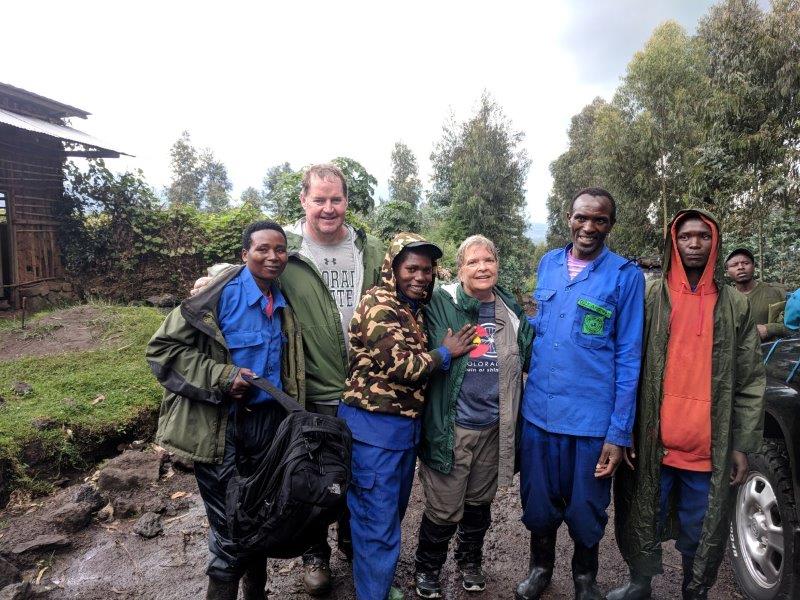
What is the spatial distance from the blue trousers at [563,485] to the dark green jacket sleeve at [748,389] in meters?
0.65

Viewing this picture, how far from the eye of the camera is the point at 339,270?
3.00 m

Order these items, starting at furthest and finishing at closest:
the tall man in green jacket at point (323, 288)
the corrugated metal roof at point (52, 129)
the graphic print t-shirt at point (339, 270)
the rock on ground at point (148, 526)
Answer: the corrugated metal roof at point (52, 129)
the rock on ground at point (148, 526)
the graphic print t-shirt at point (339, 270)
the tall man in green jacket at point (323, 288)

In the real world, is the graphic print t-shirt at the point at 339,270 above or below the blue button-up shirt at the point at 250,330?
above

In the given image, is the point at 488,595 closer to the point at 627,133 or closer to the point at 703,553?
the point at 703,553

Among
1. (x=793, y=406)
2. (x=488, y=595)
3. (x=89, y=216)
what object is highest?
(x=89, y=216)

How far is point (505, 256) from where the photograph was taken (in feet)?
67.9

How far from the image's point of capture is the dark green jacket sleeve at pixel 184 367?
90.5 inches

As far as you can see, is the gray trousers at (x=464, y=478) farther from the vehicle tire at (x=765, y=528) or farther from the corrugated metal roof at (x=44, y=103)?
the corrugated metal roof at (x=44, y=103)

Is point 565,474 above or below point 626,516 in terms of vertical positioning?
above

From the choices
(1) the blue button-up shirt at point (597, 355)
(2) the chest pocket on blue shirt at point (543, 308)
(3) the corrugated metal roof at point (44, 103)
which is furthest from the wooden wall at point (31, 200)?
(1) the blue button-up shirt at point (597, 355)

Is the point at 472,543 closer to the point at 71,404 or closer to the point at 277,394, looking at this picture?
the point at 277,394

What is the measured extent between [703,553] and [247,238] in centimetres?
268

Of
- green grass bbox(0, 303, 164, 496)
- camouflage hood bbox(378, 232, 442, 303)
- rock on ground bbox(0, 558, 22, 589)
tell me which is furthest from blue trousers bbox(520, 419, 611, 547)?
green grass bbox(0, 303, 164, 496)

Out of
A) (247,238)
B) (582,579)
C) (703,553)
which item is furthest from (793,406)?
(247,238)
